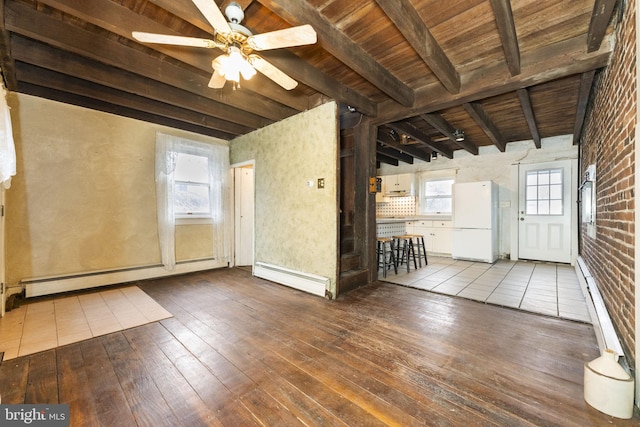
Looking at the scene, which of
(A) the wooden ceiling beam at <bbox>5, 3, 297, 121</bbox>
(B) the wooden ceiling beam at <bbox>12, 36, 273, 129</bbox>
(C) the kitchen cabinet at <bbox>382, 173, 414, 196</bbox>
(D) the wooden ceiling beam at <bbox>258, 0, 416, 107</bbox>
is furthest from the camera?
(C) the kitchen cabinet at <bbox>382, 173, 414, 196</bbox>

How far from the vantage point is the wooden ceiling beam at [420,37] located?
1.79 meters

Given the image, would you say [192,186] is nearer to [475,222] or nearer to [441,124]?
[441,124]

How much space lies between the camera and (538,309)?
280 cm

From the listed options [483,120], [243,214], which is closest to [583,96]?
[483,120]

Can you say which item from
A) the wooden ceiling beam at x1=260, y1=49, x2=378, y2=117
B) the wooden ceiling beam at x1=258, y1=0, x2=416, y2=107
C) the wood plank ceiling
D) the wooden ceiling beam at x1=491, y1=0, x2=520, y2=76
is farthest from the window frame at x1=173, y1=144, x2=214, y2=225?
the wooden ceiling beam at x1=491, y1=0, x2=520, y2=76

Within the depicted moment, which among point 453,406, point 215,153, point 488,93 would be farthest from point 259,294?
point 488,93

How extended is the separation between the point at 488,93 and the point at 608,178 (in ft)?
4.37

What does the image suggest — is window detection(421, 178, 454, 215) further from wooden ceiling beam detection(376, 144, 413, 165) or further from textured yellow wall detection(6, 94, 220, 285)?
textured yellow wall detection(6, 94, 220, 285)

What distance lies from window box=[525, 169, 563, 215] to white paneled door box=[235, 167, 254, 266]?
6.01 meters

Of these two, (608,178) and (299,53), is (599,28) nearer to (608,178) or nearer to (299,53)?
(608,178)

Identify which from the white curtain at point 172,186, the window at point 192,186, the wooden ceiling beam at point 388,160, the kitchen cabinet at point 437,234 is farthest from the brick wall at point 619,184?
the window at point 192,186

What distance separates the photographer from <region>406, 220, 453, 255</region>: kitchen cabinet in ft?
20.1

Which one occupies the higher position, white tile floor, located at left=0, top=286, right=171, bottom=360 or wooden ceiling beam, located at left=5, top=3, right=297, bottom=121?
wooden ceiling beam, located at left=5, top=3, right=297, bottom=121

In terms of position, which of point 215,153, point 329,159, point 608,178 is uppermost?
point 215,153
